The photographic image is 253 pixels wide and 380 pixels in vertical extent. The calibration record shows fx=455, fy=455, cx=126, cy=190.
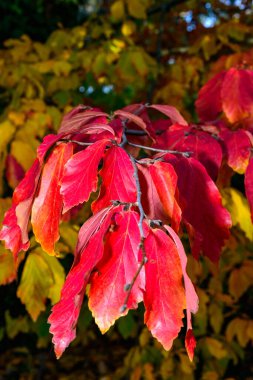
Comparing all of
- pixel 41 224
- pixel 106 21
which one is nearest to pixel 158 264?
pixel 41 224

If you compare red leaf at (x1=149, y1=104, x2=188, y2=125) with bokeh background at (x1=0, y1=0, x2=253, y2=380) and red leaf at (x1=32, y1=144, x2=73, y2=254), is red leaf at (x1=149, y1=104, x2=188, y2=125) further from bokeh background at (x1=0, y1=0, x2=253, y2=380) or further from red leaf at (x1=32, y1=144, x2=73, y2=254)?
bokeh background at (x1=0, y1=0, x2=253, y2=380)

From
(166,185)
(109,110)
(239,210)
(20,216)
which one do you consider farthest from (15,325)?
(166,185)

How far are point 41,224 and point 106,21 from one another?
1.87 m

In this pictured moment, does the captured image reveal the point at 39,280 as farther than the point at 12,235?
Yes

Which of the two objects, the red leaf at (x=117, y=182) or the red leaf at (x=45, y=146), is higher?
the red leaf at (x=45, y=146)

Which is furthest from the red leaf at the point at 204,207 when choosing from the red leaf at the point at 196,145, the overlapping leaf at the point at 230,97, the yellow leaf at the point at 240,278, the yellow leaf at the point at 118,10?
the yellow leaf at the point at 118,10

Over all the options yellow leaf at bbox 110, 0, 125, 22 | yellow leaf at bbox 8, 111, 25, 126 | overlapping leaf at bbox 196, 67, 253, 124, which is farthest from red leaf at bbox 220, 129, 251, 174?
yellow leaf at bbox 110, 0, 125, 22

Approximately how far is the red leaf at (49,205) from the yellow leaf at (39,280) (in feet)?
1.47

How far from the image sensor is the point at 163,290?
0.51 metres

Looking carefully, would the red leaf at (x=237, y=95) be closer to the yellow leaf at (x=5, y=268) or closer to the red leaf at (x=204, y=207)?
the red leaf at (x=204, y=207)

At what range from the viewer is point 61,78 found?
1.96 m

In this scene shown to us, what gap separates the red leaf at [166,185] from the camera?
1.99ft

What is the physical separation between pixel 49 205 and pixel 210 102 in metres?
0.64

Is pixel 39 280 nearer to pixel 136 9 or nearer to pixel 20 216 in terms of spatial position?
pixel 20 216
